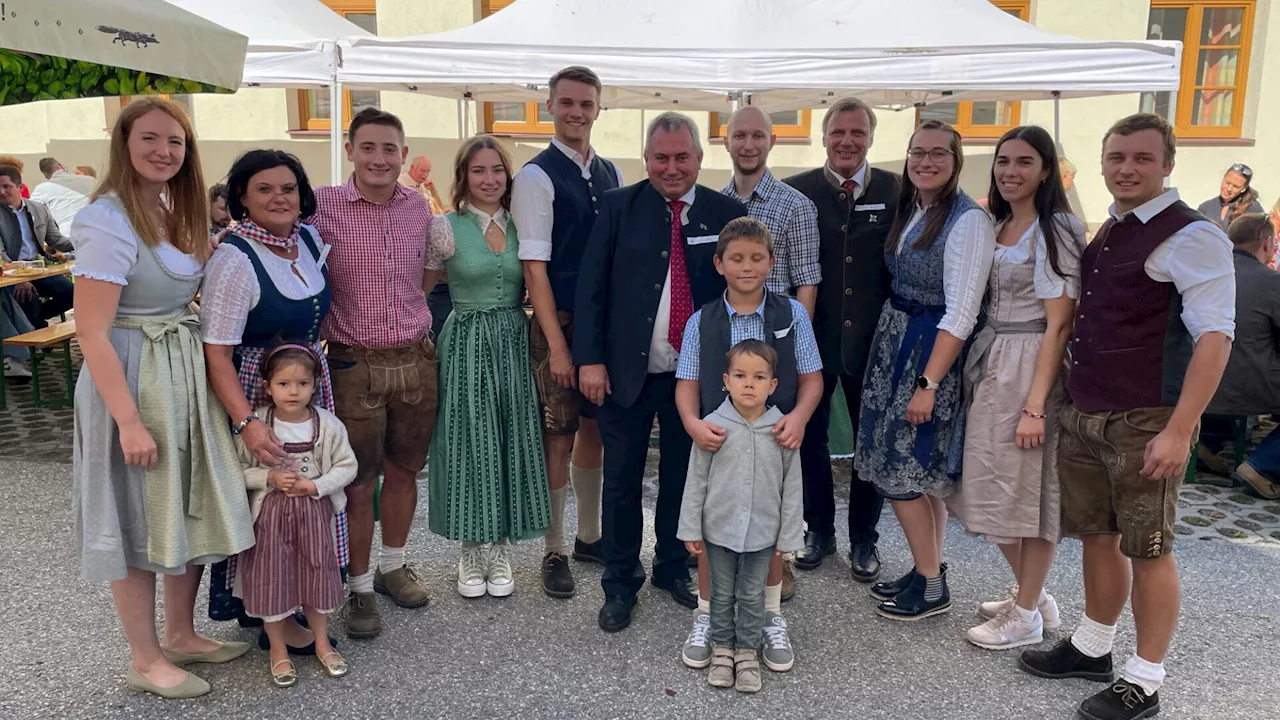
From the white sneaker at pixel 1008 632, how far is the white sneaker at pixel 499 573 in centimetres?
176

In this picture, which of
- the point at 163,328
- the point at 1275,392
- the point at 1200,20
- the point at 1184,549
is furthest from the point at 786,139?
the point at 163,328

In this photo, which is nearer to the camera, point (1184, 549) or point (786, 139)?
point (1184, 549)

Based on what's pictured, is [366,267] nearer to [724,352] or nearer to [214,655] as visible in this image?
[724,352]

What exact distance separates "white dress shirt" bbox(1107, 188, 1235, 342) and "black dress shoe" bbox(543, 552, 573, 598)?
92.1 inches

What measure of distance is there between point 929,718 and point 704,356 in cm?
133

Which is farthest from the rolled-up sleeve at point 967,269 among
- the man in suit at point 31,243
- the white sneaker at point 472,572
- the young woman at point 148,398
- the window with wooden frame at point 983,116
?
the window with wooden frame at point 983,116

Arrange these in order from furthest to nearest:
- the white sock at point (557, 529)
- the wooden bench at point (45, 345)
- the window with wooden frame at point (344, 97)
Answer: the window with wooden frame at point (344, 97) < the wooden bench at point (45, 345) < the white sock at point (557, 529)

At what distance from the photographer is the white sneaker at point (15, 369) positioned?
23.5ft

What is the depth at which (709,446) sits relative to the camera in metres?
2.86

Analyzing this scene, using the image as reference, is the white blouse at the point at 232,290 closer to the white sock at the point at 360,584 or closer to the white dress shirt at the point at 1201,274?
the white sock at the point at 360,584

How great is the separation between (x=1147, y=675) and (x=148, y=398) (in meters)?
3.12

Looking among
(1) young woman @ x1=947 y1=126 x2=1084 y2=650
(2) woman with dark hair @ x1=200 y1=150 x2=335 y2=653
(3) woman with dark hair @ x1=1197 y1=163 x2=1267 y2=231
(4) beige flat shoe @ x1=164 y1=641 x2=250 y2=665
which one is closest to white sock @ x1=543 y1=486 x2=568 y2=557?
(2) woman with dark hair @ x1=200 y1=150 x2=335 y2=653

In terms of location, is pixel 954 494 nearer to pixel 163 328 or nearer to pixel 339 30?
pixel 163 328

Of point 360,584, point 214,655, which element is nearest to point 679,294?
point 360,584
